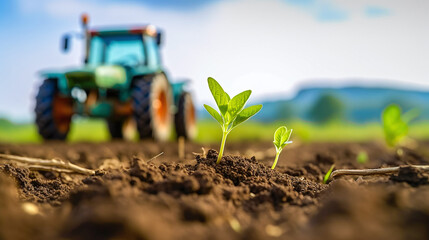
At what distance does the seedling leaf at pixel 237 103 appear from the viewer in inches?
75.3

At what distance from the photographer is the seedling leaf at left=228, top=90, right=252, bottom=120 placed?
6.27 ft

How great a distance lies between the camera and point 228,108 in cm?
195

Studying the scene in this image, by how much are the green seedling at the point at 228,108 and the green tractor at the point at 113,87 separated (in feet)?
14.5

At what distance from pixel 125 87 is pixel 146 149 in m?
2.19

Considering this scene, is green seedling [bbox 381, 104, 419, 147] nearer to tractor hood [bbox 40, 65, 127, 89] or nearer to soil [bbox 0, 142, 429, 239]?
soil [bbox 0, 142, 429, 239]

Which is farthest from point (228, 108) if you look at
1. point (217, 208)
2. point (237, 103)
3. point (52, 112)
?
point (52, 112)

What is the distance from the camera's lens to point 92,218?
3.27 ft

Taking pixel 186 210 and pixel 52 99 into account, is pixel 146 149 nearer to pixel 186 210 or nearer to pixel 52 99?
pixel 52 99

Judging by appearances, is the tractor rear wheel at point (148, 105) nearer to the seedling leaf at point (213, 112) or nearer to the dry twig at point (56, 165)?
the dry twig at point (56, 165)

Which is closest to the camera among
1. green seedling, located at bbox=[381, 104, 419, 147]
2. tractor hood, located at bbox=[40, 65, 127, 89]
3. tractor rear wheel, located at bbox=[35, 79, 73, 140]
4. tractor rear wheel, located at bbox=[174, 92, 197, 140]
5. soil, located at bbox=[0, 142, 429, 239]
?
soil, located at bbox=[0, 142, 429, 239]

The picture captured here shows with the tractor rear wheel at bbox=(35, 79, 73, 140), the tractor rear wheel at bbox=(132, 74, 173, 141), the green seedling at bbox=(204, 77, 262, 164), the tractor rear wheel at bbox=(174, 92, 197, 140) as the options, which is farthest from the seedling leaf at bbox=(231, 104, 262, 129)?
the tractor rear wheel at bbox=(174, 92, 197, 140)

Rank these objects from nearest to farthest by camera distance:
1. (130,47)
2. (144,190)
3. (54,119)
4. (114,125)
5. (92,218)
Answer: (92,218) < (144,190) < (54,119) < (130,47) < (114,125)

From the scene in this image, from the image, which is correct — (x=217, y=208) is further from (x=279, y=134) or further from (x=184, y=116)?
(x=184, y=116)

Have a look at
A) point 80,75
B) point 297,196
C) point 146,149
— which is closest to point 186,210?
point 297,196
